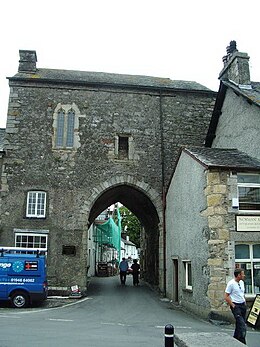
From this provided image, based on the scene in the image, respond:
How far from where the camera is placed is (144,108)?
19641 millimetres

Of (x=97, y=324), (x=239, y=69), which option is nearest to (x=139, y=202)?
(x=239, y=69)

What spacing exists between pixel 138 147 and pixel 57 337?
1182 cm

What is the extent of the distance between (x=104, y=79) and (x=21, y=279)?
1082 centimetres

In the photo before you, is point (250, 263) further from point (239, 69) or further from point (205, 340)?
point (239, 69)

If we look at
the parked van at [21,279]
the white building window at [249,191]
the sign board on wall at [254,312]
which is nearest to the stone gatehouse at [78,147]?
the parked van at [21,279]

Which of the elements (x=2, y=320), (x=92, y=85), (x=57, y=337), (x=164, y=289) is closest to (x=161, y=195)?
(x=164, y=289)

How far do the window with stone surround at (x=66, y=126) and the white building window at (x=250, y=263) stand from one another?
9.71 meters

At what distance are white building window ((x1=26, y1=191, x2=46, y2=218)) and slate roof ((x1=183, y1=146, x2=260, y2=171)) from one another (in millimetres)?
7230

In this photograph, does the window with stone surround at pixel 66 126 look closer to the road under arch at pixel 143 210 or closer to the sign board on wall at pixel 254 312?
the road under arch at pixel 143 210

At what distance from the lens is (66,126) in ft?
62.1

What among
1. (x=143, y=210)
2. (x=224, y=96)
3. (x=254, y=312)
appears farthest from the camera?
(x=143, y=210)

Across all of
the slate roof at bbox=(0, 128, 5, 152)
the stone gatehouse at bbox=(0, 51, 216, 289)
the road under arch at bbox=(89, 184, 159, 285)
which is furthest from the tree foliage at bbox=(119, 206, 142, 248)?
the slate roof at bbox=(0, 128, 5, 152)

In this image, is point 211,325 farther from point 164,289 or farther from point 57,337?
point 164,289

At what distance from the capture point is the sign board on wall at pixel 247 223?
11.8m
